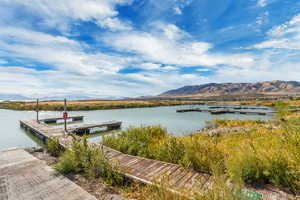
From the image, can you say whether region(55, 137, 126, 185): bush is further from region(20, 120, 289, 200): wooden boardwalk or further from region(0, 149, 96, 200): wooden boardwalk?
region(0, 149, 96, 200): wooden boardwalk

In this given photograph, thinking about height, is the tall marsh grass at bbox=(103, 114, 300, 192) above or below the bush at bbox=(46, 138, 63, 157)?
above

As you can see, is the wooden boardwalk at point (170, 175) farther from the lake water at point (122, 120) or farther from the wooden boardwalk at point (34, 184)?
the lake water at point (122, 120)

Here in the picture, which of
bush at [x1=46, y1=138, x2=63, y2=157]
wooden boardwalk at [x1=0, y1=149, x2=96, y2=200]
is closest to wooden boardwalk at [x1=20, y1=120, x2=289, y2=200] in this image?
wooden boardwalk at [x1=0, y1=149, x2=96, y2=200]

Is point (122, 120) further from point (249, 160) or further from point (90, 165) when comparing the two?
point (249, 160)

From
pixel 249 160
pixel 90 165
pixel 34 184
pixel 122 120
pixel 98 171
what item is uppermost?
pixel 249 160

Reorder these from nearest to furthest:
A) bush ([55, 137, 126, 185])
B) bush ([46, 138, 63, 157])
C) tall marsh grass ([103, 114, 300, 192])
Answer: tall marsh grass ([103, 114, 300, 192]) < bush ([55, 137, 126, 185]) < bush ([46, 138, 63, 157])

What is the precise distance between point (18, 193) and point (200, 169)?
4224 millimetres

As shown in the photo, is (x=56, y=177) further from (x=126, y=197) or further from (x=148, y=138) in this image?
(x=148, y=138)

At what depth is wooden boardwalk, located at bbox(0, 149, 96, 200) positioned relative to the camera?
3244 mm

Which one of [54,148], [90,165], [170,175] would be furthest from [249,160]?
[54,148]

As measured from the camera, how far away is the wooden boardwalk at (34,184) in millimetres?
3244

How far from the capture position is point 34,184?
12.3 ft

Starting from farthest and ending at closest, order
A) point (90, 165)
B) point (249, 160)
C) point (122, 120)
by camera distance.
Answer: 1. point (122, 120)
2. point (90, 165)
3. point (249, 160)

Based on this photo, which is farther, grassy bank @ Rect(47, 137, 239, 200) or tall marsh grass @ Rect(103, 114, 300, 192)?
grassy bank @ Rect(47, 137, 239, 200)
